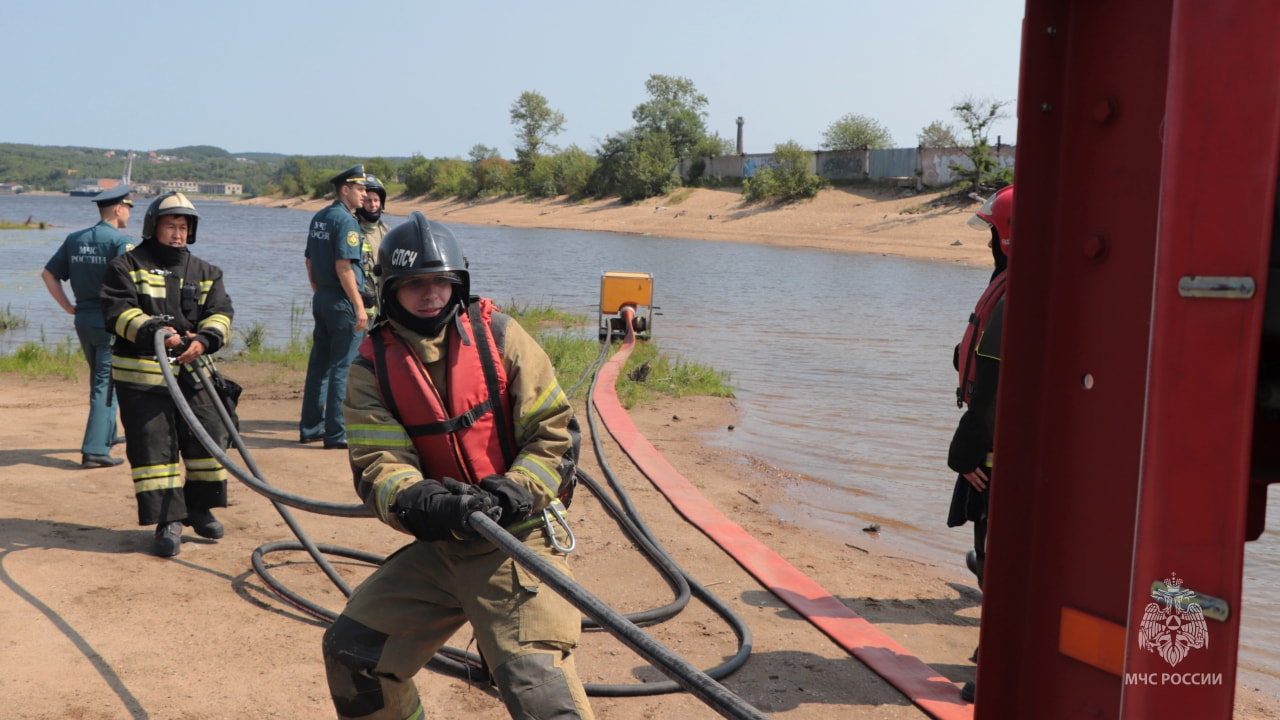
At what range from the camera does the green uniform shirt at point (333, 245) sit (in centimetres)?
732

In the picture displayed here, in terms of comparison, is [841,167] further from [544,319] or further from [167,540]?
[167,540]

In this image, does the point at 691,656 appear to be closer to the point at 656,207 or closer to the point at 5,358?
the point at 5,358

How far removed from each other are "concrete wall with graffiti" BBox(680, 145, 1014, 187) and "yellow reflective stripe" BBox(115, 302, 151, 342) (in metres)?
39.8

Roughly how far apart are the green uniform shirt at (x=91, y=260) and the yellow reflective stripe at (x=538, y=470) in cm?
540

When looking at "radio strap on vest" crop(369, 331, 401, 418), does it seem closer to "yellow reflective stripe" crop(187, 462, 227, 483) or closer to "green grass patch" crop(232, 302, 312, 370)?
"yellow reflective stripe" crop(187, 462, 227, 483)

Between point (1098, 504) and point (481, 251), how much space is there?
39639mm

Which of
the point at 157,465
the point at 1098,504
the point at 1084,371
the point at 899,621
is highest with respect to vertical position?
the point at 1084,371

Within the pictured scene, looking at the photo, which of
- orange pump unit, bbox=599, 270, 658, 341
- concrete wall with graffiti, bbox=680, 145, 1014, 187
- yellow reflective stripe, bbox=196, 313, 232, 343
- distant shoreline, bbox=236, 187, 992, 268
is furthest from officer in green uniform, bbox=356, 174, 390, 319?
concrete wall with graffiti, bbox=680, 145, 1014, 187

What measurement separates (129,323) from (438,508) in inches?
131

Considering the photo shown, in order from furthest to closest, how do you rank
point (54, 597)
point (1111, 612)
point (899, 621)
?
point (899, 621), point (54, 597), point (1111, 612)

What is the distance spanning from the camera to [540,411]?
294cm

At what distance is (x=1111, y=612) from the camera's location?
62.4 inches

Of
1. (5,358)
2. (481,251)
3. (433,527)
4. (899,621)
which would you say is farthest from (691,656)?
(481,251)

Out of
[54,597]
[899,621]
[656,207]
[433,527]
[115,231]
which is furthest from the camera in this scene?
[656,207]
